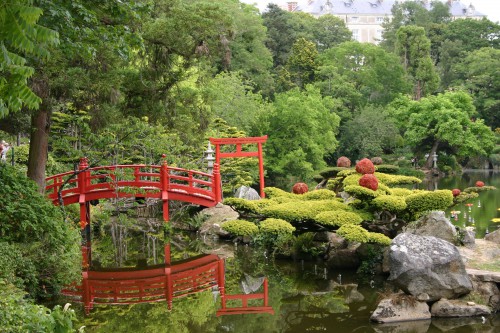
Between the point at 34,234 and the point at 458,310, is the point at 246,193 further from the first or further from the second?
the point at 34,234

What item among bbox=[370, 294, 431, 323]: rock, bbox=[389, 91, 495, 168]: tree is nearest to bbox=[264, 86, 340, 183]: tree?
bbox=[389, 91, 495, 168]: tree

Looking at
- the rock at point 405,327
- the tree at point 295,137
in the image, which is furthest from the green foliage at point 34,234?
the tree at point 295,137

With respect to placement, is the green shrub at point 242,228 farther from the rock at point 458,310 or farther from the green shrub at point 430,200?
the rock at point 458,310

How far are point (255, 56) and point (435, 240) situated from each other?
24419 mm

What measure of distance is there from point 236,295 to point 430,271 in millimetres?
3404

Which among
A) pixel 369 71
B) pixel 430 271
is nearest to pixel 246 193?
pixel 430 271

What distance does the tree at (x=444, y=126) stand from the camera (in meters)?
31.6

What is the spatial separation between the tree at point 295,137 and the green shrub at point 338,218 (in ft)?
41.2

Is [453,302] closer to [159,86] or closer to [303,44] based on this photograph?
[159,86]

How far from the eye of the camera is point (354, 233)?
1180 centimetres

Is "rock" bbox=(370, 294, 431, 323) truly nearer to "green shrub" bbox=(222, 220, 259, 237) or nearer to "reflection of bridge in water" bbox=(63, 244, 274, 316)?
"reflection of bridge in water" bbox=(63, 244, 274, 316)

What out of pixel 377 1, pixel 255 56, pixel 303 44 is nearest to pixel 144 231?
pixel 255 56

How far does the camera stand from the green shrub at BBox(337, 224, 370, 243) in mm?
11727

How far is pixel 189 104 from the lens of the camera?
1585cm
